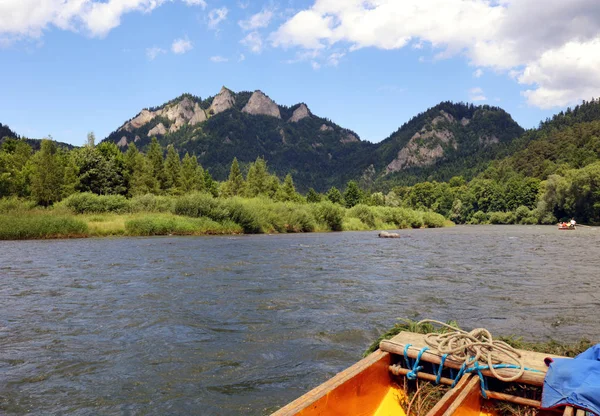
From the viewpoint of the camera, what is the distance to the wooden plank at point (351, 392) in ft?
12.3

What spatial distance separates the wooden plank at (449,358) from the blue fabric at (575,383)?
19 cm

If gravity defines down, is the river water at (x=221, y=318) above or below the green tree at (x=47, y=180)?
below

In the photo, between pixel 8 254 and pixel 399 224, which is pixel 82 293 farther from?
pixel 399 224

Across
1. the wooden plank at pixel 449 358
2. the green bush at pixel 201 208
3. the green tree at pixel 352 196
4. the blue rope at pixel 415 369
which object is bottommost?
the blue rope at pixel 415 369

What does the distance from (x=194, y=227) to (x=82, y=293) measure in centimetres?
3082

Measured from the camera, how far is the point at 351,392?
4484 millimetres

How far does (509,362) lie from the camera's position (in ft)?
16.0

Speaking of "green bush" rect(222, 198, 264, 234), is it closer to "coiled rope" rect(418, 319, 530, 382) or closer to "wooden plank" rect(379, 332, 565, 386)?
"wooden plank" rect(379, 332, 565, 386)

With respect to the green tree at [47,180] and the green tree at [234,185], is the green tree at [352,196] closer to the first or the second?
the green tree at [234,185]

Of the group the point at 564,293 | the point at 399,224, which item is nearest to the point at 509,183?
the point at 399,224

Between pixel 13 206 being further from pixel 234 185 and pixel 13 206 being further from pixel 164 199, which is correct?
pixel 234 185

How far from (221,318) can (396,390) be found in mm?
6265

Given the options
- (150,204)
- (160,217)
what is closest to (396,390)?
(160,217)

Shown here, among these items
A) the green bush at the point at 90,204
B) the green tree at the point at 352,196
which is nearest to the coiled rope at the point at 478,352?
the green bush at the point at 90,204
